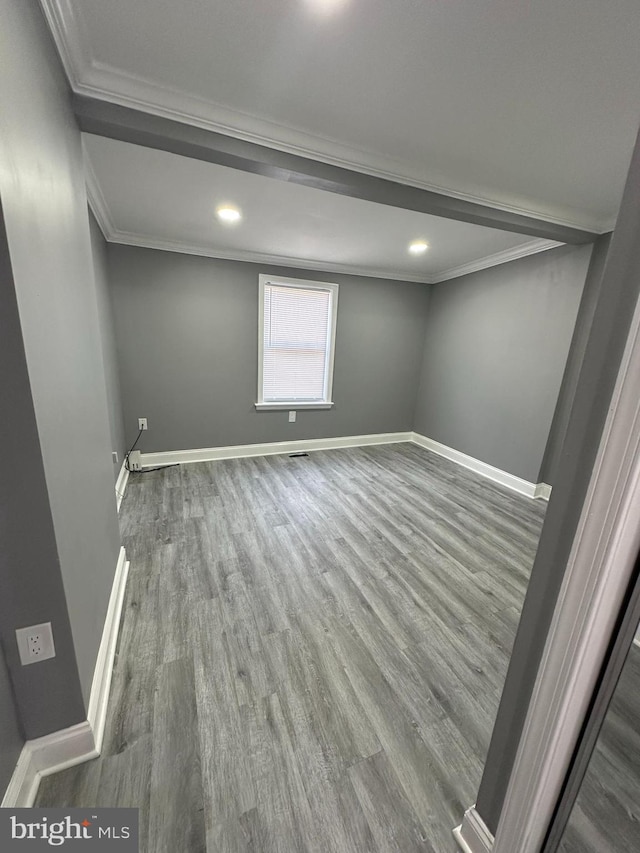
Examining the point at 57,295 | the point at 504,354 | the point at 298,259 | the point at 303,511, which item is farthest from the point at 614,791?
the point at 298,259

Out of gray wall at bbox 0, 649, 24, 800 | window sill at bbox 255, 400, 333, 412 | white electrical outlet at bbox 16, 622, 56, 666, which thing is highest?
window sill at bbox 255, 400, 333, 412

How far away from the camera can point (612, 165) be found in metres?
1.67

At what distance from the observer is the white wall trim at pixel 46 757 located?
2.93 ft

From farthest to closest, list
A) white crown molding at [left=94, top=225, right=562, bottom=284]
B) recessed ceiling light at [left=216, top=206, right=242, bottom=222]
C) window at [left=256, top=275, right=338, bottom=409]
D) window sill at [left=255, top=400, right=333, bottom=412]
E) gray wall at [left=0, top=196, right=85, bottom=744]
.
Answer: window sill at [left=255, top=400, right=333, bottom=412] < window at [left=256, top=275, right=338, bottom=409] < white crown molding at [left=94, top=225, right=562, bottom=284] < recessed ceiling light at [left=216, top=206, right=242, bottom=222] < gray wall at [left=0, top=196, right=85, bottom=744]

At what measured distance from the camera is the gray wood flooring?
0.86 m

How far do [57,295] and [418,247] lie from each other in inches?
122

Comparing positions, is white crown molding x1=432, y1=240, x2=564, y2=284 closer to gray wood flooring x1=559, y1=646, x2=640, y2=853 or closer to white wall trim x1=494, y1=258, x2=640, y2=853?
white wall trim x1=494, y1=258, x2=640, y2=853

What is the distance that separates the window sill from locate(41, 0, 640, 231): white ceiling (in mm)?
2642

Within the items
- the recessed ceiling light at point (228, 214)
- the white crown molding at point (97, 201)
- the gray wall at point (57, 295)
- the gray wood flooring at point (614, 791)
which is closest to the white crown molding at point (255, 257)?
the white crown molding at point (97, 201)

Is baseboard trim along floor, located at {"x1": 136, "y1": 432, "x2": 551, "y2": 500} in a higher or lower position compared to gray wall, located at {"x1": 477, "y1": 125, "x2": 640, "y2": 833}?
lower

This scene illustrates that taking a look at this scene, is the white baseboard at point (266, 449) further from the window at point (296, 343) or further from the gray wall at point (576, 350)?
the gray wall at point (576, 350)

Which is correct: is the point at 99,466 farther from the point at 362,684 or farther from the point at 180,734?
the point at 362,684

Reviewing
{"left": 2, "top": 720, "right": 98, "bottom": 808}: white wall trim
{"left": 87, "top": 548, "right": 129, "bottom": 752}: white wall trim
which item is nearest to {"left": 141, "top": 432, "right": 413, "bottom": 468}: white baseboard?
{"left": 87, "top": 548, "right": 129, "bottom": 752}: white wall trim

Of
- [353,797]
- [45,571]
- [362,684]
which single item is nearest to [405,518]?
[362,684]
